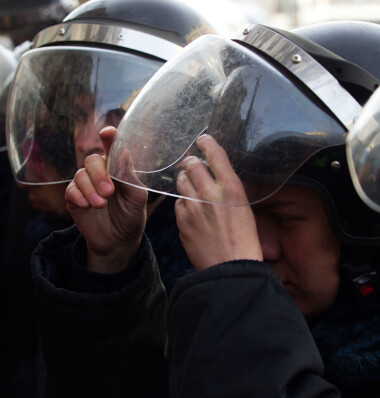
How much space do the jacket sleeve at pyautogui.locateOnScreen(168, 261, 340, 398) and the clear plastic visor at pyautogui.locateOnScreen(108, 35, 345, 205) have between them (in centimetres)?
20

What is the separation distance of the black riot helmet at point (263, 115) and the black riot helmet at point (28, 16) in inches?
144

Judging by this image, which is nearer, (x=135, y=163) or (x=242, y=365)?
(x=242, y=365)

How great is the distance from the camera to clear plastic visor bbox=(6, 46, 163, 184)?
2129 mm

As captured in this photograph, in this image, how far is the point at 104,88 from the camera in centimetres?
214

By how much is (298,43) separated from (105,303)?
0.74 m

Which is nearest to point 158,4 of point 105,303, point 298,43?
point 298,43

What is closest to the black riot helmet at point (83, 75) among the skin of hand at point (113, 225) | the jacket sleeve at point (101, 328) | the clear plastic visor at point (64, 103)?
the clear plastic visor at point (64, 103)

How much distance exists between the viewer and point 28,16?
16.5 feet

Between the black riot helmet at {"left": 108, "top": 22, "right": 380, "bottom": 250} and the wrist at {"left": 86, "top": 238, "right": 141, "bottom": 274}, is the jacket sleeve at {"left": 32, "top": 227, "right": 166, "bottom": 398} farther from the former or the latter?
the black riot helmet at {"left": 108, "top": 22, "right": 380, "bottom": 250}

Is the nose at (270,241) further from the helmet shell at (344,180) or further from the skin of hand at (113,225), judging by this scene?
the skin of hand at (113,225)

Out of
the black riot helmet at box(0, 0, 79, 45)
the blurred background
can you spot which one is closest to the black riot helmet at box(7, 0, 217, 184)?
the black riot helmet at box(0, 0, 79, 45)

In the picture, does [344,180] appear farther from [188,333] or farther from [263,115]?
[188,333]

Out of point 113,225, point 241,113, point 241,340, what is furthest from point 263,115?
point 113,225

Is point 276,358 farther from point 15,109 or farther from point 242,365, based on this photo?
point 15,109
